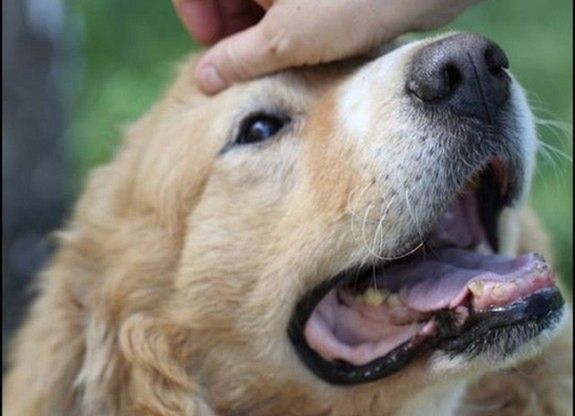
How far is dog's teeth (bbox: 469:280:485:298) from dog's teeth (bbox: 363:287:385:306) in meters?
0.36

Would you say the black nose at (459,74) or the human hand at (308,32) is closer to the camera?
the black nose at (459,74)

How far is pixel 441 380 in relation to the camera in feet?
12.0

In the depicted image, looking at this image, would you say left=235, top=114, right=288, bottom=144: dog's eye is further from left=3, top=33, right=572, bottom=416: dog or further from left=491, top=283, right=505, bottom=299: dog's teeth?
left=491, top=283, right=505, bottom=299: dog's teeth

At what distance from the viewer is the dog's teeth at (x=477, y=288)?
3625mm

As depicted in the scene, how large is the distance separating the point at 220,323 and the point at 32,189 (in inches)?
128

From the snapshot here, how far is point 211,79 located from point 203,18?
0.26 m

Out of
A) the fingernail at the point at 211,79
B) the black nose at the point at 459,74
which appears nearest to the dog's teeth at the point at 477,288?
the black nose at the point at 459,74

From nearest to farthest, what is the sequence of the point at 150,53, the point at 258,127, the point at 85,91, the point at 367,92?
the point at 367,92, the point at 258,127, the point at 85,91, the point at 150,53

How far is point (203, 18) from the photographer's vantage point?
14.5 ft

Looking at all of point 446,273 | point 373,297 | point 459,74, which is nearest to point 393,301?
point 373,297

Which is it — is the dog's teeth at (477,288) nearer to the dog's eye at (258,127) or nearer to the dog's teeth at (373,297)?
the dog's teeth at (373,297)

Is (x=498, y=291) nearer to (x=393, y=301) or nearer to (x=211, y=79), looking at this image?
(x=393, y=301)

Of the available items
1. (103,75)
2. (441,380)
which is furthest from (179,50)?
(441,380)

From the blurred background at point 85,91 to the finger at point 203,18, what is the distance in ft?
1.97
